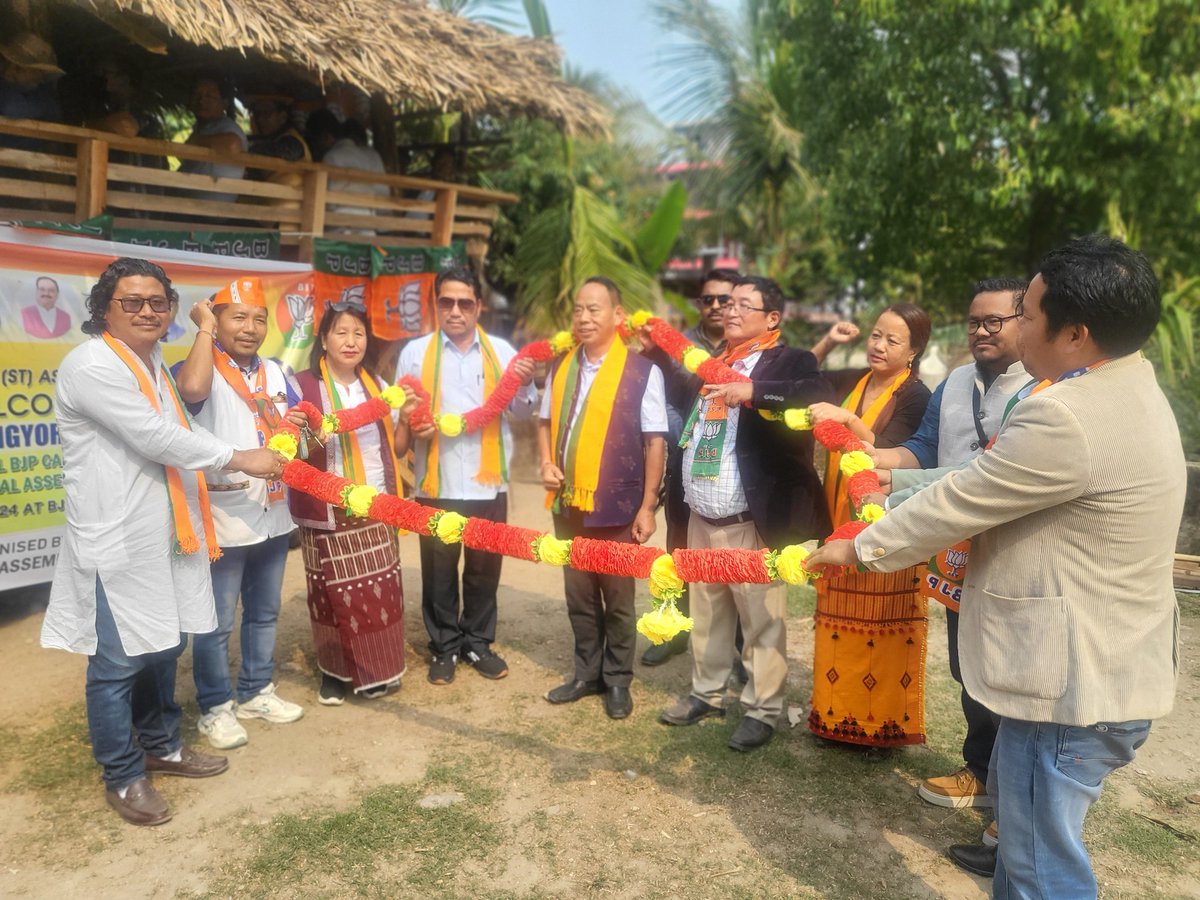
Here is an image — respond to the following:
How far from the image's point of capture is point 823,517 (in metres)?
3.93

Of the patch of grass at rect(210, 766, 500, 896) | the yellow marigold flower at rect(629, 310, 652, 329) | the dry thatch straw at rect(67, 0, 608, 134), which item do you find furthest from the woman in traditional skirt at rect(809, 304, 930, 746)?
the dry thatch straw at rect(67, 0, 608, 134)

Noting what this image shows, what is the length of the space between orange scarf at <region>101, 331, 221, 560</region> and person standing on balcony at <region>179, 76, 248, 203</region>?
3.40 metres

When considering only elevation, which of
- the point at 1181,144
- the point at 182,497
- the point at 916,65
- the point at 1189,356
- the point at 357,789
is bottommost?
the point at 357,789

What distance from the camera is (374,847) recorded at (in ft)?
10.7

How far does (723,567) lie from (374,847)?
1657mm

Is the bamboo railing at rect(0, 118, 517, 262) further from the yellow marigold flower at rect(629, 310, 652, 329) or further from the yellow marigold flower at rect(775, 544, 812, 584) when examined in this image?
the yellow marigold flower at rect(775, 544, 812, 584)

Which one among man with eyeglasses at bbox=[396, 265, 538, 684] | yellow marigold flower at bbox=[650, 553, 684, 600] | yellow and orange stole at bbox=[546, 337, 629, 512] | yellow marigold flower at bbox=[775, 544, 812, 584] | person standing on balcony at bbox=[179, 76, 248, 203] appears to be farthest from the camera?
person standing on balcony at bbox=[179, 76, 248, 203]

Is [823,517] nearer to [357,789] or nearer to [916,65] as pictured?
[357,789]

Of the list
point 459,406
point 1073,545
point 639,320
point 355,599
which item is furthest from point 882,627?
point 355,599

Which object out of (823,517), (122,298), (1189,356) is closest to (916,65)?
(1189,356)

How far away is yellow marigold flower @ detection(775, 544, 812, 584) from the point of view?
2725 mm

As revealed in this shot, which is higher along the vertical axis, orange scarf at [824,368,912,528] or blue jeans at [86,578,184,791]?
orange scarf at [824,368,912,528]

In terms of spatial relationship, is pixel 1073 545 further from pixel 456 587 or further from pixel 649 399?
pixel 456 587

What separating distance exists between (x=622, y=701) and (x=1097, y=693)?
8.43 ft
